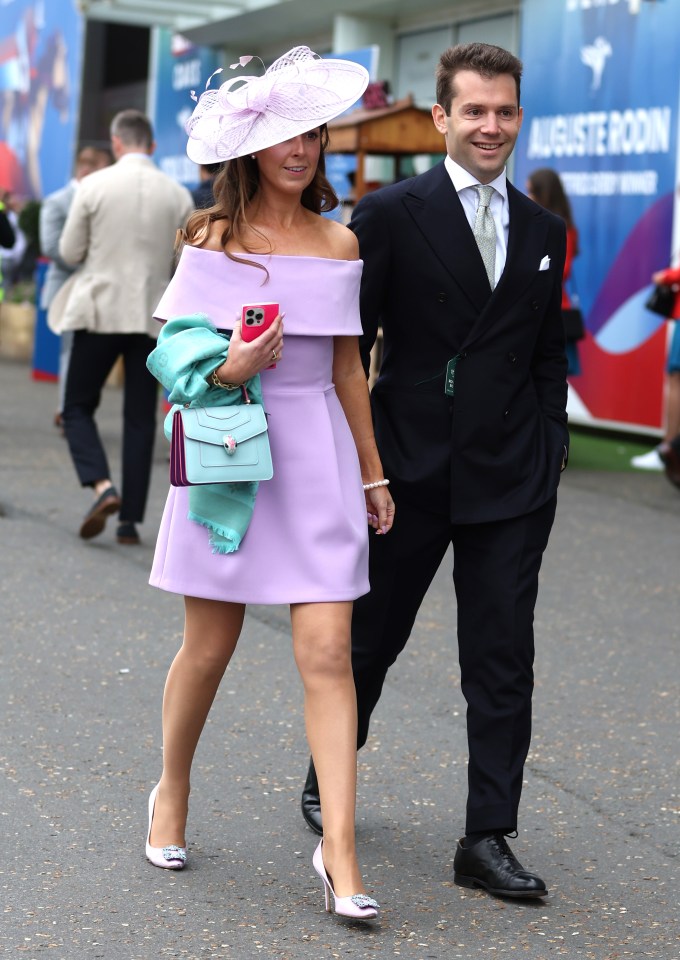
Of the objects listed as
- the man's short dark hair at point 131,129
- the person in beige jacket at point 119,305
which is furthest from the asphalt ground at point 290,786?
the man's short dark hair at point 131,129

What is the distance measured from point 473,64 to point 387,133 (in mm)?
8330

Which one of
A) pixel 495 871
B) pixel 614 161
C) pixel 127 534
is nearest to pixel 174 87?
pixel 614 161

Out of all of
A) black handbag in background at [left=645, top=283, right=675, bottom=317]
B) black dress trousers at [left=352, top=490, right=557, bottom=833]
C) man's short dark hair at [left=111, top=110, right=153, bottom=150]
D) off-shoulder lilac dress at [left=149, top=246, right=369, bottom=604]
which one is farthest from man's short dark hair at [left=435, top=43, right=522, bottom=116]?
black handbag in background at [left=645, top=283, right=675, bottom=317]

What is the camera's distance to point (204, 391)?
3.59m

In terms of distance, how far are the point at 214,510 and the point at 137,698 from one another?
196cm

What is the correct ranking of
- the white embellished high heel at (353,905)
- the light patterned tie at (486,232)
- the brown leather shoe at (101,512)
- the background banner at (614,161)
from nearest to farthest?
the white embellished high heel at (353,905) → the light patterned tie at (486,232) → the brown leather shoe at (101,512) → the background banner at (614,161)

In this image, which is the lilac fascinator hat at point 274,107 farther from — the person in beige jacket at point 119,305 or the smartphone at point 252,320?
the person in beige jacket at point 119,305

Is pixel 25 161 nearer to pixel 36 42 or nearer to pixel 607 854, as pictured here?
pixel 36 42

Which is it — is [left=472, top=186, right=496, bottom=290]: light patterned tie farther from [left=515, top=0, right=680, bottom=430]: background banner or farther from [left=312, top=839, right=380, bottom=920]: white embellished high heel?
[left=515, top=0, right=680, bottom=430]: background banner

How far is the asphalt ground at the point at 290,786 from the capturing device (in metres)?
3.62

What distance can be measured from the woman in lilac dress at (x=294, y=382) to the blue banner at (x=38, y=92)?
2209cm

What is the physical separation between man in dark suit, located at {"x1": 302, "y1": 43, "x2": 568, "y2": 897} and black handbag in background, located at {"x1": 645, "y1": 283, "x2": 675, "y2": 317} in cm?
708

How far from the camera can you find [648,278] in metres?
13.0

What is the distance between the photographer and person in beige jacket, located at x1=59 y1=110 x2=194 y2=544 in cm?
827
